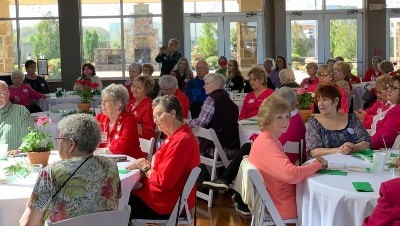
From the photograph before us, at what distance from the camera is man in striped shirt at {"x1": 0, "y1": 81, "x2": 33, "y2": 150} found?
478 centimetres

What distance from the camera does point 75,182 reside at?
2.69 meters

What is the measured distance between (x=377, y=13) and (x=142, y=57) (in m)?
6.60

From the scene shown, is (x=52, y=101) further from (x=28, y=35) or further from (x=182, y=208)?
(x=182, y=208)

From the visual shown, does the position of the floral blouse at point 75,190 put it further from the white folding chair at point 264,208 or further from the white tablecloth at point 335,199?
the white tablecloth at point 335,199

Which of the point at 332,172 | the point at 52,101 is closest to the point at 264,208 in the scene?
the point at 332,172

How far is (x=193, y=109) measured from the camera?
8883mm

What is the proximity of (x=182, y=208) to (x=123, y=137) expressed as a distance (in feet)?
3.53

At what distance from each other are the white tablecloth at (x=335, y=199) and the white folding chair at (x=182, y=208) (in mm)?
688

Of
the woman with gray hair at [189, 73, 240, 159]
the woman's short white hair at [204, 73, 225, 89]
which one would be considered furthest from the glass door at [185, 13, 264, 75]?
the woman with gray hair at [189, 73, 240, 159]

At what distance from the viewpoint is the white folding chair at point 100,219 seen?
2467 millimetres

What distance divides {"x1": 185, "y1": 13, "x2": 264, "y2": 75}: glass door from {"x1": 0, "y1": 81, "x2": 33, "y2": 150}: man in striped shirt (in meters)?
10.9

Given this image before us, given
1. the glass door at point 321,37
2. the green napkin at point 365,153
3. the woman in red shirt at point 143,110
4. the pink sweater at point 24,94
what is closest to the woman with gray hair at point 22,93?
the pink sweater at point 24,94

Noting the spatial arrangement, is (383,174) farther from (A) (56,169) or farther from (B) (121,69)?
(B) (121,69)

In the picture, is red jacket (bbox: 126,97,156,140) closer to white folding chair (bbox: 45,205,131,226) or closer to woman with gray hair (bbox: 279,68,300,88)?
woman with gray hair (bbox: 279,68,300,88)
